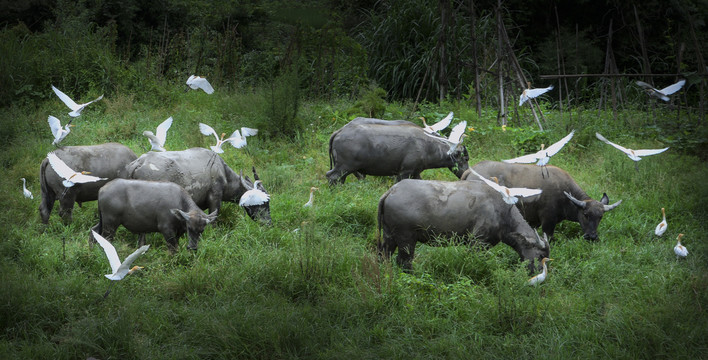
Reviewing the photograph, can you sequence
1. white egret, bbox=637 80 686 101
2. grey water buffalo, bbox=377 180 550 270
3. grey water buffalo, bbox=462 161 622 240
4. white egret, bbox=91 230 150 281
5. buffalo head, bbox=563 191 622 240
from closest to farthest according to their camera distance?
white egret, bbox=91 230 150 281
grey water buffalo, bbox=377 180 550 270
buffalo head, bbox=563 191 622 240
grey water buffalo, bbox=462 161 622 240
white egret, bbox=637 80 686 101

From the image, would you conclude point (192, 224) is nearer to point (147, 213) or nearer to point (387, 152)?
point (147, 213)

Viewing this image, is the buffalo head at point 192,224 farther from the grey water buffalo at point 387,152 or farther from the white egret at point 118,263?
the grey water buffalo at point 387,152

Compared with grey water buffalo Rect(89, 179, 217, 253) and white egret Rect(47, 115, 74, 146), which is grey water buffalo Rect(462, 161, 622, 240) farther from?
white egret Rect(47, 115, 74, 146)

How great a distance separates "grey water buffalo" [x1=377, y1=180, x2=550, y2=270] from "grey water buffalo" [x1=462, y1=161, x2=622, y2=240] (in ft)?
2.90

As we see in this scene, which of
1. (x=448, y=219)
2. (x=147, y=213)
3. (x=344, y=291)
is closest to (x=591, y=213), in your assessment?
(x=448, y=219)

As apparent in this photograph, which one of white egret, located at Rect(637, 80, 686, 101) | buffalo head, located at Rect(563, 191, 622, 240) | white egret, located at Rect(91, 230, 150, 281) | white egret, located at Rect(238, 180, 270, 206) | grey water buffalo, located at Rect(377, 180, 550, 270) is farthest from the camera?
white egret, located at Rect(637, 80, 686, 101)

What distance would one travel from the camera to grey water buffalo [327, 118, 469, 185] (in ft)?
28.7

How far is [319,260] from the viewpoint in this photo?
19.9 feet

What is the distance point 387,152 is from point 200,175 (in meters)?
2.41

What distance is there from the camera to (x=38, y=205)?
819 centimetres

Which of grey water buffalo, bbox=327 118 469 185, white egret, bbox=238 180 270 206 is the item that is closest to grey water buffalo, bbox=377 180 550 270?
white egret, bbox=238 180 270 206

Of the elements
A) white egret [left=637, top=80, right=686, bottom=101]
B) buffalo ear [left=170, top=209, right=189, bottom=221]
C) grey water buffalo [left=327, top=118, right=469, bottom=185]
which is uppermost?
white egret [left=637, top=80, right=686, bottom=101]

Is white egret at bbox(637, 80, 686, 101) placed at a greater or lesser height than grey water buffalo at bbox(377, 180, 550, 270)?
greater

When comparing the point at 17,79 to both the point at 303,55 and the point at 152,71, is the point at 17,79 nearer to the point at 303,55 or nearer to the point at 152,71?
the point at 152,71
